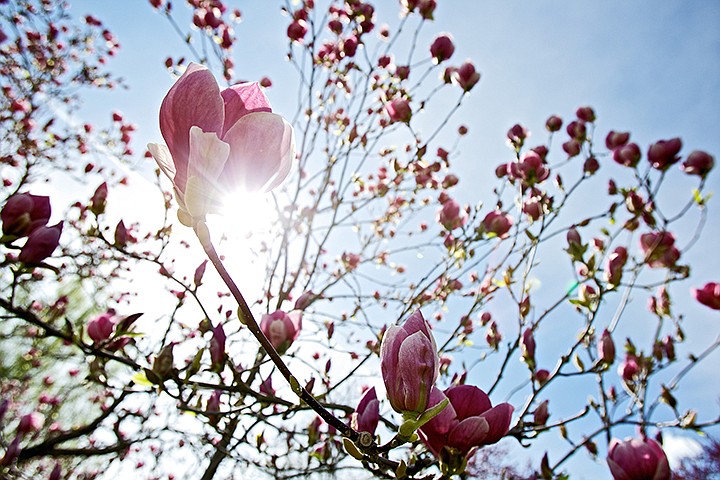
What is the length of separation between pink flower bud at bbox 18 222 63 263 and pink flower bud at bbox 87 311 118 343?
34 centimetres

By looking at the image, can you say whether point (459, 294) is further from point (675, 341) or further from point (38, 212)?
point (38, 212)

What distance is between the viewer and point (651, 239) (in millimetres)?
2002

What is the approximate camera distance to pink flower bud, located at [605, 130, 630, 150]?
82.0 inches

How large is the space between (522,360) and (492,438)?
2.72ft

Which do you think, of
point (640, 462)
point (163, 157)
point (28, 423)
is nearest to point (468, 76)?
point (640, 462)

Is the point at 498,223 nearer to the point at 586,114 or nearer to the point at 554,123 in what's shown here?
the point at 554,123

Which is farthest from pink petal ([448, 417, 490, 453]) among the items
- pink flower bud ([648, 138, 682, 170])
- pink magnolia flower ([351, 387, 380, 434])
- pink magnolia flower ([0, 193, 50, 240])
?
pink flower bud ([648, 138, 682, 170])

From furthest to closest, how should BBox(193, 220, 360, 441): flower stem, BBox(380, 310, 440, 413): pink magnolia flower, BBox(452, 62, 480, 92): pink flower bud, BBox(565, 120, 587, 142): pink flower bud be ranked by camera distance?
BBox(565, 120, 587, 142): pink flower bud, BBox(452, 62, 480, 92): pink flower bud, BBox(380, 310, 440, 413): pink magnolia flower, BBox(193, 220, 360, 441): flower stem

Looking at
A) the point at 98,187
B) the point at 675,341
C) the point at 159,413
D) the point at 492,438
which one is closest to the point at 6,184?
the point at 159,413

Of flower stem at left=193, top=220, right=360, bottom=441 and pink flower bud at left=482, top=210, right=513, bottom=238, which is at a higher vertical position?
pink flower bud at left=482, top=210, right=513, bottom=238

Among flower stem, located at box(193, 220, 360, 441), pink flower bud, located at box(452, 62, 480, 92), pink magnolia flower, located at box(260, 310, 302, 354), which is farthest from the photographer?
pink flower bud, located at box(452, 62, 480, 92)

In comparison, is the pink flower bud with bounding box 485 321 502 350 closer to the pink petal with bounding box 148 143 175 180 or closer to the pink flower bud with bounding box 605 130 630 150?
the pink flower bud with bounding box 605 130 630 150

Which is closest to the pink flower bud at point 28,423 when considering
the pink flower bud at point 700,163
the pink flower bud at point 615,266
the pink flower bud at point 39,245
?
the pink flower bud at point 39,245

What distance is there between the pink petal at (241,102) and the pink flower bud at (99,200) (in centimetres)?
92
